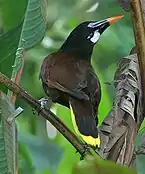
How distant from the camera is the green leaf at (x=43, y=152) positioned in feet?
4.65

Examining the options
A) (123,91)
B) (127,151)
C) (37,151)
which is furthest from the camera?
(37,151)

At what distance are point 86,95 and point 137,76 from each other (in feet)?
0.47

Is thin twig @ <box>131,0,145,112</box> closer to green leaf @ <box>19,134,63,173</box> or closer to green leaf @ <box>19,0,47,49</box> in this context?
green leaf @ <box>19,0,47,49</box>

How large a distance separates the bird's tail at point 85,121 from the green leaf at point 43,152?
289 mm

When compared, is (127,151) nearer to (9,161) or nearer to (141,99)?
(141,99)

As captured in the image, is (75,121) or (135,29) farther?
(75,121)

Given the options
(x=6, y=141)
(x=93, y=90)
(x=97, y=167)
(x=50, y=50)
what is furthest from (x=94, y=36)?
(x=97, y=167)

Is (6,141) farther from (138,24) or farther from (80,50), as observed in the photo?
(80,50)

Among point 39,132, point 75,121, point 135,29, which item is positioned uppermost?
point 135,29

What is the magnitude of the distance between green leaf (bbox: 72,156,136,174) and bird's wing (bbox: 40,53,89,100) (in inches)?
28.5

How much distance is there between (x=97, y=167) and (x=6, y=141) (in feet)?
1.09

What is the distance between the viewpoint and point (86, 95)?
1.14 meters

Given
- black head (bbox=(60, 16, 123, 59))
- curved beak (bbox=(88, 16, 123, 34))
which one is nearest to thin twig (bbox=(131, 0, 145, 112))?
curved beak (bbox=(88, 16, 123, 34))

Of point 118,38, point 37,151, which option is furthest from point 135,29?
point 118,38
